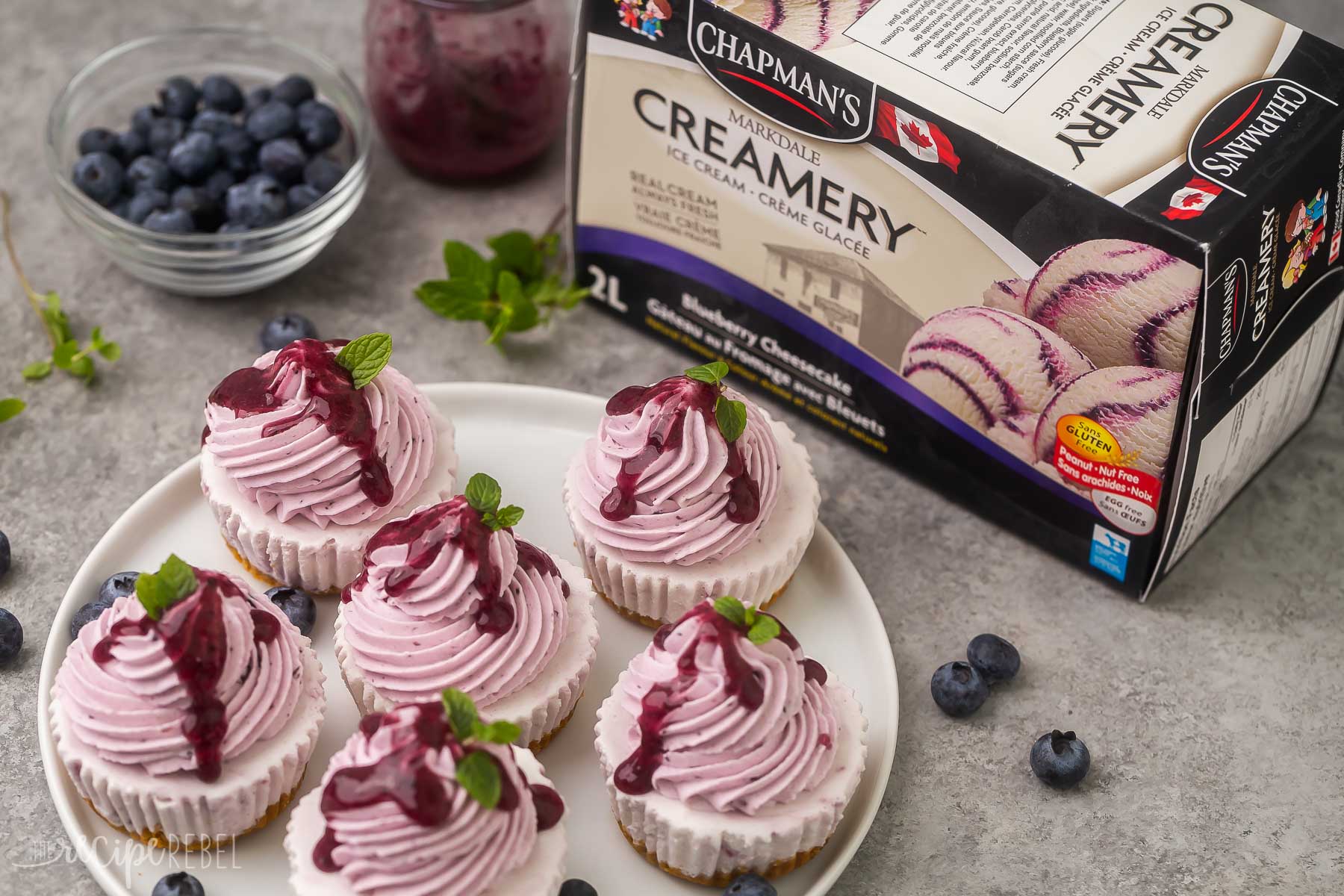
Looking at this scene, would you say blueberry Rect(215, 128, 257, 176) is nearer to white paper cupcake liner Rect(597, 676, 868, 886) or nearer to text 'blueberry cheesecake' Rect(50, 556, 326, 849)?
text 'blueberry cheesecake' Rect(50, 556, 326, 849)

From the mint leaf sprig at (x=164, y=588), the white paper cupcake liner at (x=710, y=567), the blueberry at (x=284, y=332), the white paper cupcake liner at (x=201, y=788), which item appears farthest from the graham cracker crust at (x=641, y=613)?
the blueberry at (x=284, y=332)

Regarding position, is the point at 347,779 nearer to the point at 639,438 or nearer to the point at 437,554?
the point at 437,554

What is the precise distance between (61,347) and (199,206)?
18.0 inches

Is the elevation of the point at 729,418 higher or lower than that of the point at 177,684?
higher

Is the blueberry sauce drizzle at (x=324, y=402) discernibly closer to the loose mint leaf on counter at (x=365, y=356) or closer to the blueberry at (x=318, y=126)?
the loose mint leaf on counter at (x=365, y=356)

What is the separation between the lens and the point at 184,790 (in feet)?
7.69

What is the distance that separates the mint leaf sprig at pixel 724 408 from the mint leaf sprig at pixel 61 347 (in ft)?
4.97

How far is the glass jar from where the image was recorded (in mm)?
3527

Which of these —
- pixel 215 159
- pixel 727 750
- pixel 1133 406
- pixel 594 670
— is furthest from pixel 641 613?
pixel 215 159

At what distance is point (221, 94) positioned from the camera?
3619 mm

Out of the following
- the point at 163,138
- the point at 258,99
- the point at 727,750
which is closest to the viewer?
the point at 727,750

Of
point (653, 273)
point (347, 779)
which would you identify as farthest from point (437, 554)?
point (653, 273)

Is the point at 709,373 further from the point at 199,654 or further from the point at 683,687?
the point at 199,654

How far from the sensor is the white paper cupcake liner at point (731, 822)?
7.75 feet
